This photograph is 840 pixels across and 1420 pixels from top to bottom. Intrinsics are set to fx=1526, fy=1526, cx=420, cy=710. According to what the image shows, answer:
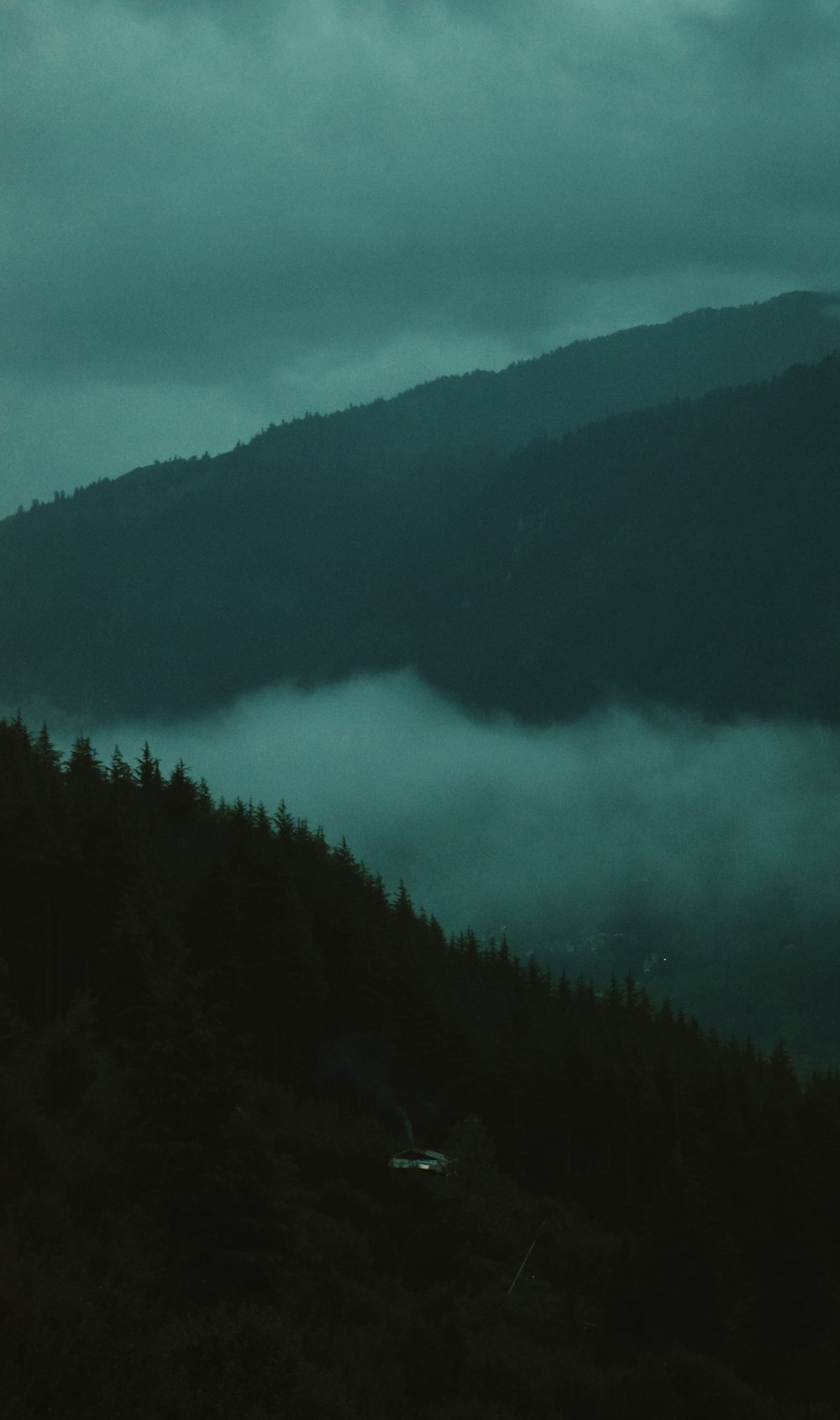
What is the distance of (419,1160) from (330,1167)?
7.13 m

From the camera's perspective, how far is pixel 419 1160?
63844 millimetres

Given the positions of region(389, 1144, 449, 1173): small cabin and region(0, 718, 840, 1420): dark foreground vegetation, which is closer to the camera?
region(0, 718, 840, 1420): dark foreground vegetation

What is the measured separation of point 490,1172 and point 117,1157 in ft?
84.8

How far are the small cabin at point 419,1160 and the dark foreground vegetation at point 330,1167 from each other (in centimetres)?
107

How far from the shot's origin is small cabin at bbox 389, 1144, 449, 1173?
2470 inches

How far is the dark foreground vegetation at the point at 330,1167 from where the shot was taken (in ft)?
103

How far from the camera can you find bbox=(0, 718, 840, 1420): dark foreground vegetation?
3152 cm

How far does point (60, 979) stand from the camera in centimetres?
6525

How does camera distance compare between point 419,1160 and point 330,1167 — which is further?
point 419,1160

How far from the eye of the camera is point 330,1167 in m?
57.8

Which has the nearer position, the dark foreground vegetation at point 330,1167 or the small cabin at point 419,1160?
the dark foreground vegetation at point 330,1167

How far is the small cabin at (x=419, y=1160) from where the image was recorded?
62.7m

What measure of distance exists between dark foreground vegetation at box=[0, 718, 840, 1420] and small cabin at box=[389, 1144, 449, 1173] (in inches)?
42.3

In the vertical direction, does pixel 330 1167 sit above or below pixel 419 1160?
above
